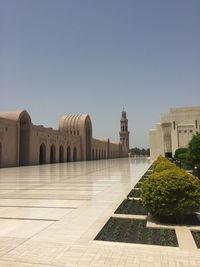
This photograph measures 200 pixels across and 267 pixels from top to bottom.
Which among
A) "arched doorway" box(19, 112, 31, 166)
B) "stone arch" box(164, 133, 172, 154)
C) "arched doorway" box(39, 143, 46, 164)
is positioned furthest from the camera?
"stone arch" box(164, 133, 172, 154)

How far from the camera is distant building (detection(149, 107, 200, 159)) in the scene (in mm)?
49656

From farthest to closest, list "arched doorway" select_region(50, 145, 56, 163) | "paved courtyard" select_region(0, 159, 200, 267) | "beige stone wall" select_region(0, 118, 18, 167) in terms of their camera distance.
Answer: "arched doorway" select_region(50, 145, 56, 163)
"beige stone wall" select_region(0, 118, 18, 167)
"paved courtyard" select_region(0, 159, 200, 267)

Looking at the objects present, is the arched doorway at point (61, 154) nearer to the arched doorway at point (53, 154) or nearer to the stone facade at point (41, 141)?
the stone facade at point (41, 141)

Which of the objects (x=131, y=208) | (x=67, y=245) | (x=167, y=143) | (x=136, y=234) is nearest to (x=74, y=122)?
(x=167, y=143)

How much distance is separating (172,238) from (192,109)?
49.4m

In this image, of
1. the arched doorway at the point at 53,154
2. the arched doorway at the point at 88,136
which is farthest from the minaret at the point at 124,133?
the arched doorway at the point at 53,154

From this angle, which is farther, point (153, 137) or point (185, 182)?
point (153, 137)

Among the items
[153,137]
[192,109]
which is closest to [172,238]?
[192,109]

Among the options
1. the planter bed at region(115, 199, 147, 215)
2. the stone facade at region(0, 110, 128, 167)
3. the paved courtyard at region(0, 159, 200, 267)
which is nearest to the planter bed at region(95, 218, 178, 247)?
the paved courtyard at region(0, 159, 200, 267)

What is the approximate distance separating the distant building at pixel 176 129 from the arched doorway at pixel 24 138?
2732 centimetres

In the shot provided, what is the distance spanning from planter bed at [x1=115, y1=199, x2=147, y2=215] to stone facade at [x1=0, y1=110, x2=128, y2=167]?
23.2 meters

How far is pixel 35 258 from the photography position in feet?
12.4

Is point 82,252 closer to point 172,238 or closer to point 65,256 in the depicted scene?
point 65,256

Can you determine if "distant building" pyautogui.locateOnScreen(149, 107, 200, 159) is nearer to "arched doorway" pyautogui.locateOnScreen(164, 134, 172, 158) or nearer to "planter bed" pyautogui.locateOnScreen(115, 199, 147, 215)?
"arched doorway" pyautogui.locateOnScreen(164, 134, 172, 158)
